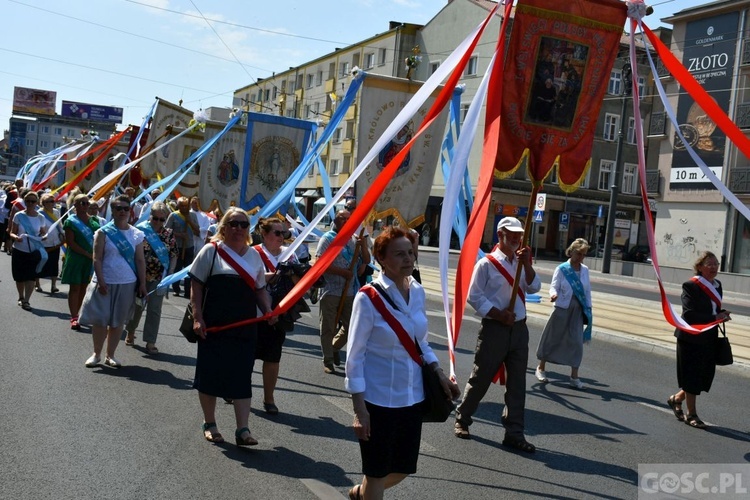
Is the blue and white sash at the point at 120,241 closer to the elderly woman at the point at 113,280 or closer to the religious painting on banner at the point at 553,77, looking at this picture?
the elderly woman at the point at 113,280

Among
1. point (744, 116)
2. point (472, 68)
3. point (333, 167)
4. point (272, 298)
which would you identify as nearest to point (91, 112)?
point (333, 167)

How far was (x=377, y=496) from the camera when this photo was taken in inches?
167

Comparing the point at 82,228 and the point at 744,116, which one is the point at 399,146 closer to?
the point at 82,228

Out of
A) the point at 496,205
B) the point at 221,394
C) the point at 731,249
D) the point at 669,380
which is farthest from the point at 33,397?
the point at 496,205

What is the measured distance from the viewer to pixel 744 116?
3378 centimetres

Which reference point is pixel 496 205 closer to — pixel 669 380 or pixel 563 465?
pixel 669 380

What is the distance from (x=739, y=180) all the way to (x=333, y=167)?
31668mm

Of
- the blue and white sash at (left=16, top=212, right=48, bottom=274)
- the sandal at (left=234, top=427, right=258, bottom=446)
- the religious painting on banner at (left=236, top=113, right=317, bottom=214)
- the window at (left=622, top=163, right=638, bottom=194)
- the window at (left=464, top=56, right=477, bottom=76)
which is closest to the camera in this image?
the sandal at (left=234, top=427, right=258, bottom=446)

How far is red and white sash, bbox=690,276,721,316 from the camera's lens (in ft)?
26.7

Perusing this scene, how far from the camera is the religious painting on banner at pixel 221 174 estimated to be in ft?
54.8

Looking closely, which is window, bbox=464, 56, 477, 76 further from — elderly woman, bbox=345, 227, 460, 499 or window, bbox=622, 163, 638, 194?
elderly woman, bbox=345, 227, 460, 499

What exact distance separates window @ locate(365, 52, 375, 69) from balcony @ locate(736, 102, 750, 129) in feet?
91.6

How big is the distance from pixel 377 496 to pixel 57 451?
2517 millimetres

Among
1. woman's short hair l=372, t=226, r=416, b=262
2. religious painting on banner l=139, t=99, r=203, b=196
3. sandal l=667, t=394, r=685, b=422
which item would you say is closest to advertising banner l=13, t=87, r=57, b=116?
religious painting on banner l=139, t=99, r=203, b=196
